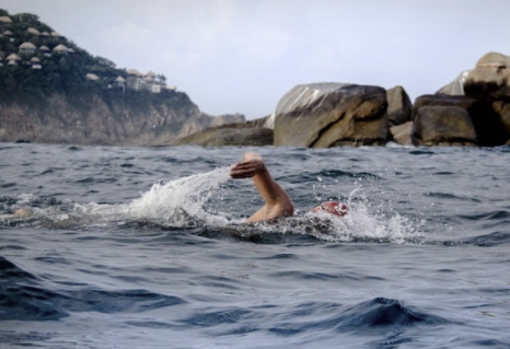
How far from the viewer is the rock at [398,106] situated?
1319 inches

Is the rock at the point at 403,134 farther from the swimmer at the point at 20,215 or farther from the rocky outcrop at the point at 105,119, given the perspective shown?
the rocky outcrop at the point at 105,119

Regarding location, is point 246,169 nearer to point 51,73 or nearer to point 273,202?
point 273,202

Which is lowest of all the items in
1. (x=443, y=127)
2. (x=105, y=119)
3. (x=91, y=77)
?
(x=443, y=127)

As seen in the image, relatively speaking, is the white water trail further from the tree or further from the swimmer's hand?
the tree

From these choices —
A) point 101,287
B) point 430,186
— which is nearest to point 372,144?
point 430,186

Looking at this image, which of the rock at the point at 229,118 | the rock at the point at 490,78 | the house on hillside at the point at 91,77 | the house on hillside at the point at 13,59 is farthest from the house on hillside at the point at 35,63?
the rock at the point at 490,78

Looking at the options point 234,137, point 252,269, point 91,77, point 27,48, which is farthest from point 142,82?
point 252,269

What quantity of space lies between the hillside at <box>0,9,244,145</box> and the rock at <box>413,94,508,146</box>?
141 feet

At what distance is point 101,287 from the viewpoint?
219 inches

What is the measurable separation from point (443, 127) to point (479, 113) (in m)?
3.34

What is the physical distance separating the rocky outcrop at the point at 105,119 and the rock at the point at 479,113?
146 feet

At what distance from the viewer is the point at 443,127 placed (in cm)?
2781

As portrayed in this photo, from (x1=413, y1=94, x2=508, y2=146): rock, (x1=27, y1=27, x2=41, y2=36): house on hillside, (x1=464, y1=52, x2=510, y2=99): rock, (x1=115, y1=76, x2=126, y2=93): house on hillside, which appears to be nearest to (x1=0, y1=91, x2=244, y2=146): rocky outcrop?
(x1=115, y1=76, x2=126, y2=93): house on hillside

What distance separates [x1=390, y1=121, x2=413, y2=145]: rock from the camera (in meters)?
28.7
